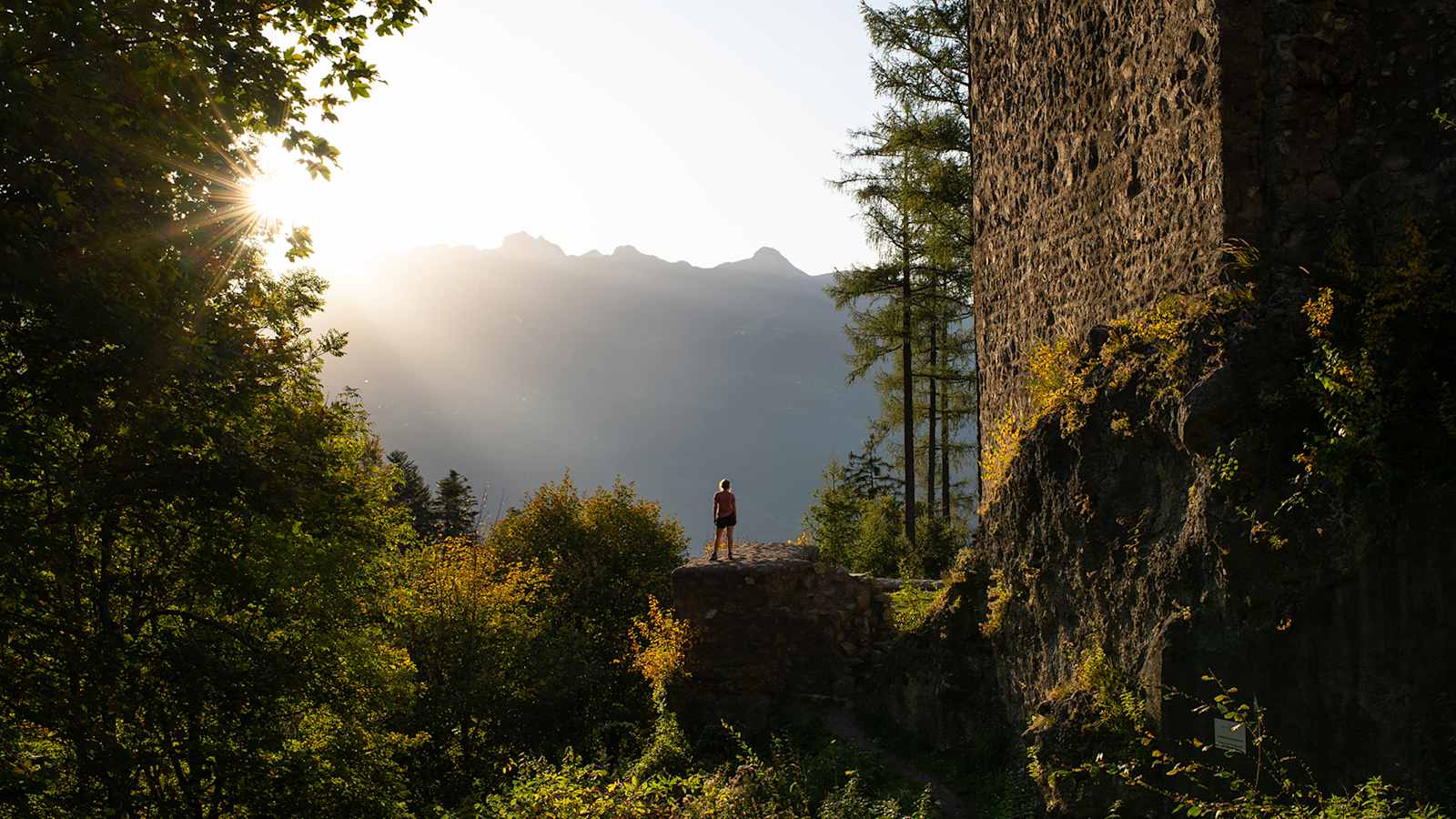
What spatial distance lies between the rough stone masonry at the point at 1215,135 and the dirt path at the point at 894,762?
4592mm

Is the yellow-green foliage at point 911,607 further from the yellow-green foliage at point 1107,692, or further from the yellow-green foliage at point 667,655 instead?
the yellow-green foliage at point 1107,692

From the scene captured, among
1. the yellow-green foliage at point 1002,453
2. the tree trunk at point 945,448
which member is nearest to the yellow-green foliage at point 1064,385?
the yellow-green foliage at point 1002,453

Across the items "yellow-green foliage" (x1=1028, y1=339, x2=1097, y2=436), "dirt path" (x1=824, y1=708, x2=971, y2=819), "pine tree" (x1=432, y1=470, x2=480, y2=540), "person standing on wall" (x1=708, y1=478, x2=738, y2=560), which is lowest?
"dirt path" (x1=824, y1=708, x2=971, y2=819)

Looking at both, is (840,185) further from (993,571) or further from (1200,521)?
A: (1200,521)

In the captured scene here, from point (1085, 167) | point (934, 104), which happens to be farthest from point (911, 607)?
point (934, 104)

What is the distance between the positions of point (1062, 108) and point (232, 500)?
27.3ft

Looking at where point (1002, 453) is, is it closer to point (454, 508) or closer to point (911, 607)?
point (911, 607)

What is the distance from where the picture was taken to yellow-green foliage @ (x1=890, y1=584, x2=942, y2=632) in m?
10.9

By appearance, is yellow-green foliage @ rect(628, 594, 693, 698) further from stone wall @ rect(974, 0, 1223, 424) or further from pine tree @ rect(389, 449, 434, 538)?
pine tree @ rect(389, 449, 434, 538)

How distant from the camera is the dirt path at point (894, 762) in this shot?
28.7 ft

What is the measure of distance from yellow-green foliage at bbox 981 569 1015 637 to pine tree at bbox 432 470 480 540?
3563 centimetres

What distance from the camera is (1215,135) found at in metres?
6.64

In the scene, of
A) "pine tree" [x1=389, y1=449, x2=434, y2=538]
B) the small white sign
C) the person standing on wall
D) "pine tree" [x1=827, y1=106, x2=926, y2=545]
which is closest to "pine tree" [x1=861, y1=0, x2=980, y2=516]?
"pine tree" [x1=827, y1=106, x2=926, y2=545]

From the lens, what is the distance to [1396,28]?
246 inches
